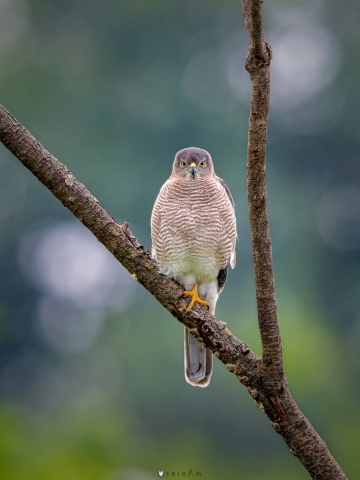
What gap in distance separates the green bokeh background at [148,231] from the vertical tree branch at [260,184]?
7.01m

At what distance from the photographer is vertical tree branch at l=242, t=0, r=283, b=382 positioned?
9.34 feet

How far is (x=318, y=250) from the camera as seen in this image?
15258mm

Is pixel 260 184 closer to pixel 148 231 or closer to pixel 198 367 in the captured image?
pixel 198 367

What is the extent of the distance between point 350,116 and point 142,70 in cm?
483

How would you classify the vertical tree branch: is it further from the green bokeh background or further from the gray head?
the green bokeh background

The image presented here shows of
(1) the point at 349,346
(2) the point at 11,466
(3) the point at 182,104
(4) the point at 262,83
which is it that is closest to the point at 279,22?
(3) the point at 182,104

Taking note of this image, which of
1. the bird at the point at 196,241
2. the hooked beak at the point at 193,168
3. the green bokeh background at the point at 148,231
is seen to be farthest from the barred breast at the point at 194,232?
the green bokeh background at the point at 148,231

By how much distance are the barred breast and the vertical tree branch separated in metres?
1.29

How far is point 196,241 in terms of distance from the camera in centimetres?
448

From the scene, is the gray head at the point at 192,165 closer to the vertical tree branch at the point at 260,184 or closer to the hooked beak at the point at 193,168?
the hooked beak at the point at 193,168

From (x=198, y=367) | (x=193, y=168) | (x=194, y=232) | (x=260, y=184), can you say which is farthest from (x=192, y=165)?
(x=260, y=184)

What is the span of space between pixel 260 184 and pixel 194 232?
1.47 m

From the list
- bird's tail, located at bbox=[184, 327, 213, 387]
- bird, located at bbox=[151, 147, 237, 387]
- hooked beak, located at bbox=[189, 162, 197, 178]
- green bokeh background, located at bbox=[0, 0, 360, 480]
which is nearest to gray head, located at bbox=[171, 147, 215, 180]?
hooked beak, located at bbox=[189, 162, 197, 178]

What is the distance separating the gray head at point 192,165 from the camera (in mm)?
4805
